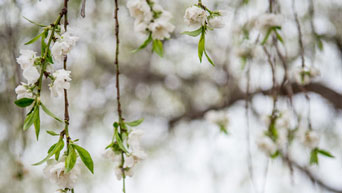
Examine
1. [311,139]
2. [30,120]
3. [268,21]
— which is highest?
[268,21]

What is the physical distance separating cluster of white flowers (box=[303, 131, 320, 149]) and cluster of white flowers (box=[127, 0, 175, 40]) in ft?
1.78

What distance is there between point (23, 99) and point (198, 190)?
274cm

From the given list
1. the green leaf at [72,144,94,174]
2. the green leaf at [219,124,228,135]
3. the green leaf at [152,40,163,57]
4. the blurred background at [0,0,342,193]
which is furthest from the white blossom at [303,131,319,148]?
the blurred background at [0,0,342,193]

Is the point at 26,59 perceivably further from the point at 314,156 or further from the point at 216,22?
the point at 314,156

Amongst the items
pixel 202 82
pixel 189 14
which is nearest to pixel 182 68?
pixel 202 82

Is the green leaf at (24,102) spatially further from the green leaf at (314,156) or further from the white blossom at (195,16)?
the green leaf at (314,156)

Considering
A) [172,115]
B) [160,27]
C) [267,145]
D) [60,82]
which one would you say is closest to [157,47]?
[160,27]

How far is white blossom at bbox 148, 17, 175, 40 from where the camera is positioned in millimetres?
689

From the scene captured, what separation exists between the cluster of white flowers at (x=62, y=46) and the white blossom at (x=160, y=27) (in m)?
0.23

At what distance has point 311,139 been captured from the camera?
37.7 inches

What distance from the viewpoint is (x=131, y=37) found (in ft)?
9.04

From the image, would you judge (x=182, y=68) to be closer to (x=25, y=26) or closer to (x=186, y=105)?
(x=186, y=105)

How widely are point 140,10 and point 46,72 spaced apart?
0.27 m

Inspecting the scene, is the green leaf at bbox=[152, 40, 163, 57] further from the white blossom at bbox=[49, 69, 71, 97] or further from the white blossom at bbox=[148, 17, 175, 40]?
the white blossom at bbox=[49, 69, 71, 97]
